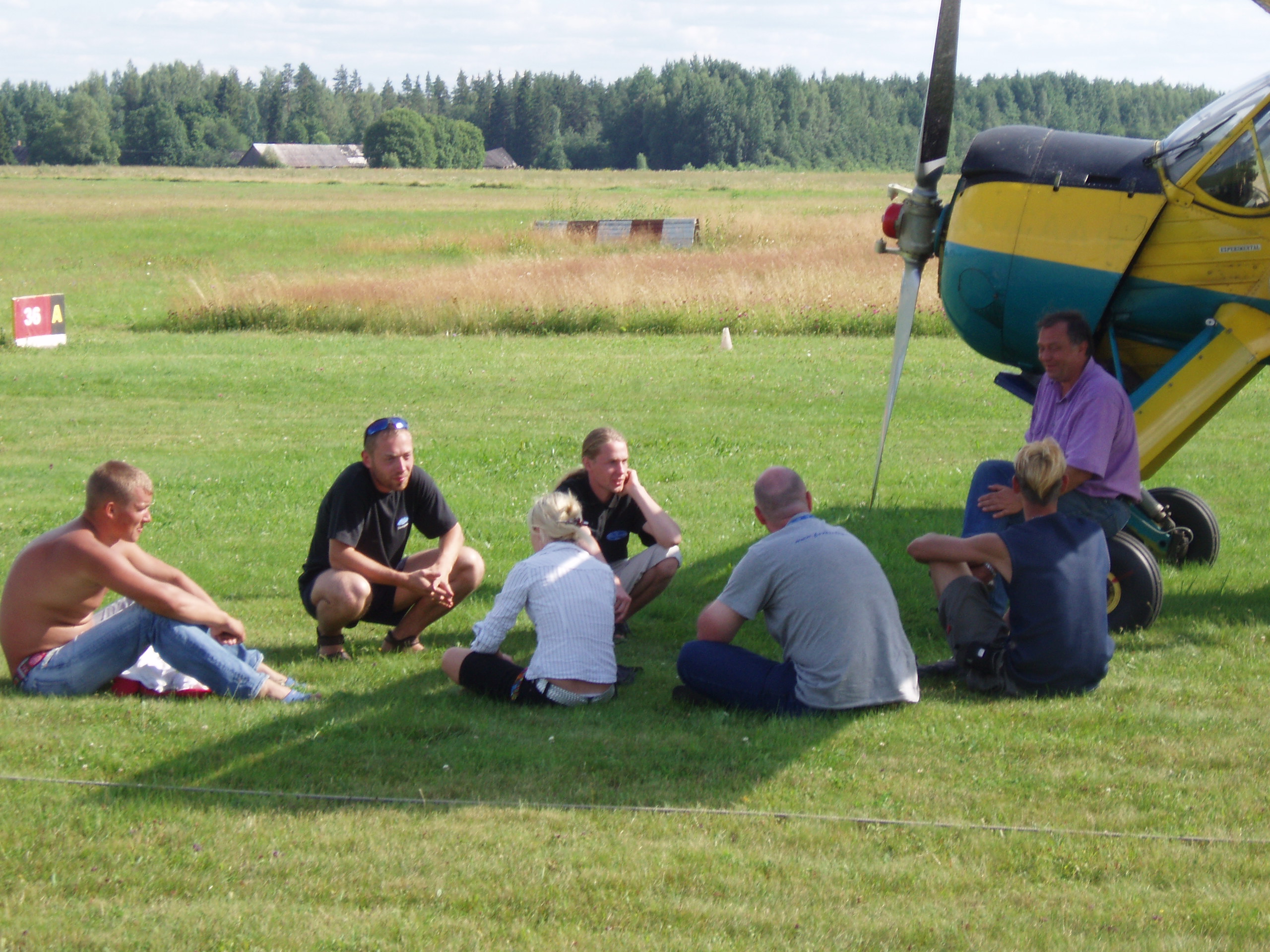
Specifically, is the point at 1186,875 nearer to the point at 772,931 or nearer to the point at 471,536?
the point at 772,931

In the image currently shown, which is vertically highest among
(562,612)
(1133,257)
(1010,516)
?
(1133,257)

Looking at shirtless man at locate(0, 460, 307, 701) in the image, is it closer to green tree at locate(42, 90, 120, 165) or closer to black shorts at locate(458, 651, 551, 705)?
black shorts at locate(458, 651, 551, 705)

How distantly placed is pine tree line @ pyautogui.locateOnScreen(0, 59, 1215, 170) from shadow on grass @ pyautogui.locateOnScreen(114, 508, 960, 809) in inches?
4481

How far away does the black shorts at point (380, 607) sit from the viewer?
6.14 meters

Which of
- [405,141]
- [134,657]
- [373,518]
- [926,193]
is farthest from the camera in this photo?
[405,141]

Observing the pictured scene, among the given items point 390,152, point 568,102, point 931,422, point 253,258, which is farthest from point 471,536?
point 568,102

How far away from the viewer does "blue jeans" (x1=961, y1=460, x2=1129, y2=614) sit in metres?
6.10

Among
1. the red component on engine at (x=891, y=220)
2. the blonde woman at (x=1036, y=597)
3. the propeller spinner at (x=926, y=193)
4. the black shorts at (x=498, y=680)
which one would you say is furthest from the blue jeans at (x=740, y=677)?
the red component on engine at (x=891, y=220)

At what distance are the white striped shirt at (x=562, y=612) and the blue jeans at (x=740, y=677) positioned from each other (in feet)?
1.32

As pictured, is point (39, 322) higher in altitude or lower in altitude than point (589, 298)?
lower

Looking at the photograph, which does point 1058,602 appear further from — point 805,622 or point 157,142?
point 157,142

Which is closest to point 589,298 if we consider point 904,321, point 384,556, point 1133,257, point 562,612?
point 904,321

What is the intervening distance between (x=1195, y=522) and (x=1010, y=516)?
2.61 meters

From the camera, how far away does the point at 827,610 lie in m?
4.86
